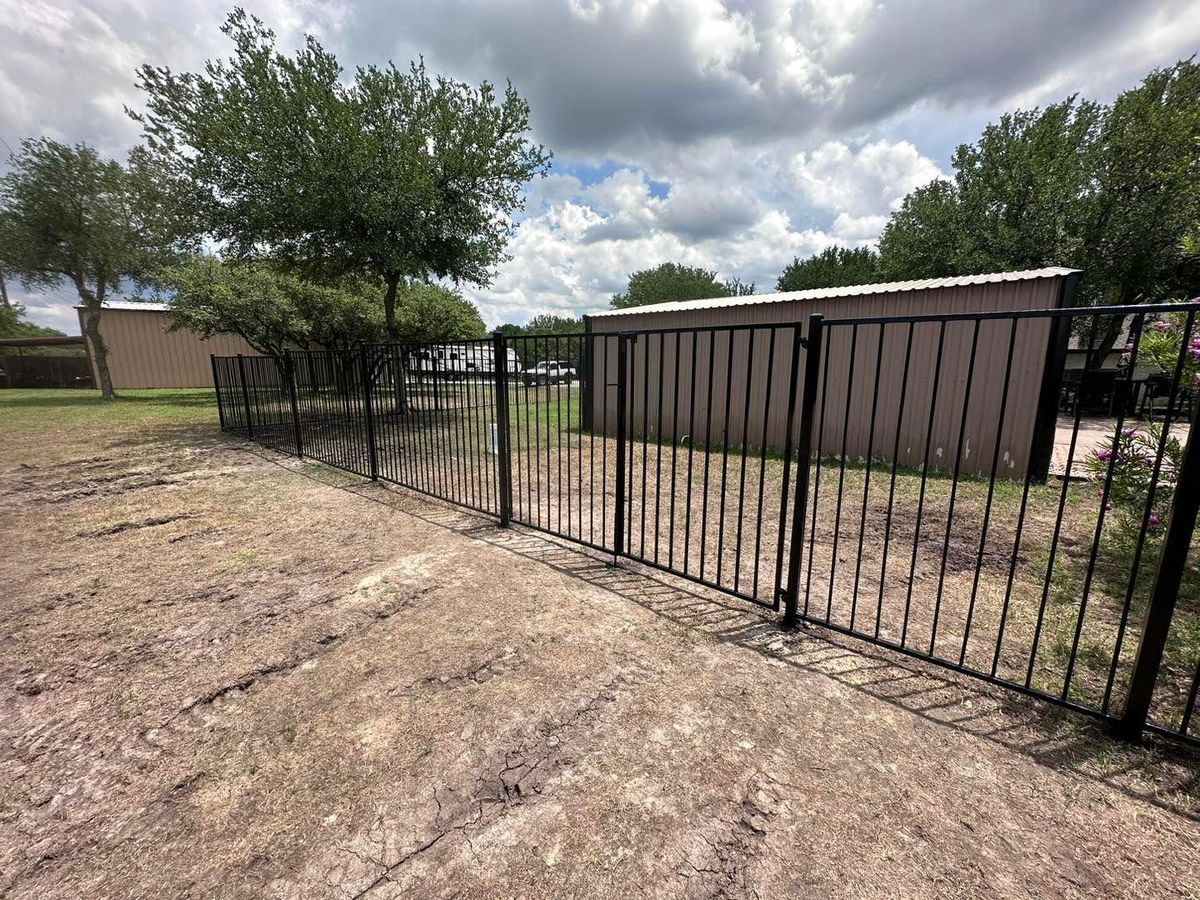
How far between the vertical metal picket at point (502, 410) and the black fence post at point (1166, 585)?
380 centimetres

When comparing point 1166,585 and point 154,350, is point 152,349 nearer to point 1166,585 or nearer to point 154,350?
point 154,350

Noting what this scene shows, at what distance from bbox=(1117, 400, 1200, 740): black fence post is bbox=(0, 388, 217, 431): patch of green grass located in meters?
15.2

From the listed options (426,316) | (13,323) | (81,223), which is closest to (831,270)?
(426,316)

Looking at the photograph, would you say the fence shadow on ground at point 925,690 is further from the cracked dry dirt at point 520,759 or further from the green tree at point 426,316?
the green tree at point 426,316

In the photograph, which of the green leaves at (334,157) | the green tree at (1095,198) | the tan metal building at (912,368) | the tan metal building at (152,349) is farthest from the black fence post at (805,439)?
the tan metal building at (152,349)

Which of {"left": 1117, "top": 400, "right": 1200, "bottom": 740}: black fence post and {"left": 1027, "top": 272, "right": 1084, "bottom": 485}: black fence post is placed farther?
{"left": 1027, "top": 272, "right": 1084, "bottom": 485}: black fence post

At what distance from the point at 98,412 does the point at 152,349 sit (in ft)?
40.3

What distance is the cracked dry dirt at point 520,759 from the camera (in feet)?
4.84

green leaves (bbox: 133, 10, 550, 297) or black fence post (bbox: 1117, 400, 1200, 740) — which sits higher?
green leaves (bbox: 133, 10, 550, 297)

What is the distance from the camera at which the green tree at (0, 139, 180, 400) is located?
14.4 metres

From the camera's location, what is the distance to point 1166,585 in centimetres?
179

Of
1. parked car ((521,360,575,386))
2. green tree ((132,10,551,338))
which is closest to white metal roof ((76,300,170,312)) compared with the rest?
green tree ((132,10,551,338))

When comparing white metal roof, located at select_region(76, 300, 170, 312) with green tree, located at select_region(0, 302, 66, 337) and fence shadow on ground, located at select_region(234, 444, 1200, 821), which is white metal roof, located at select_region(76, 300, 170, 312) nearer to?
green tree, located at select_region(0, 302, 66, 337)

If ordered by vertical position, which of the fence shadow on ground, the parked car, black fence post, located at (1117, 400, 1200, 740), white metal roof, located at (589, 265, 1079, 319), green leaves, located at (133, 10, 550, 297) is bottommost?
the fence shadow on ground
